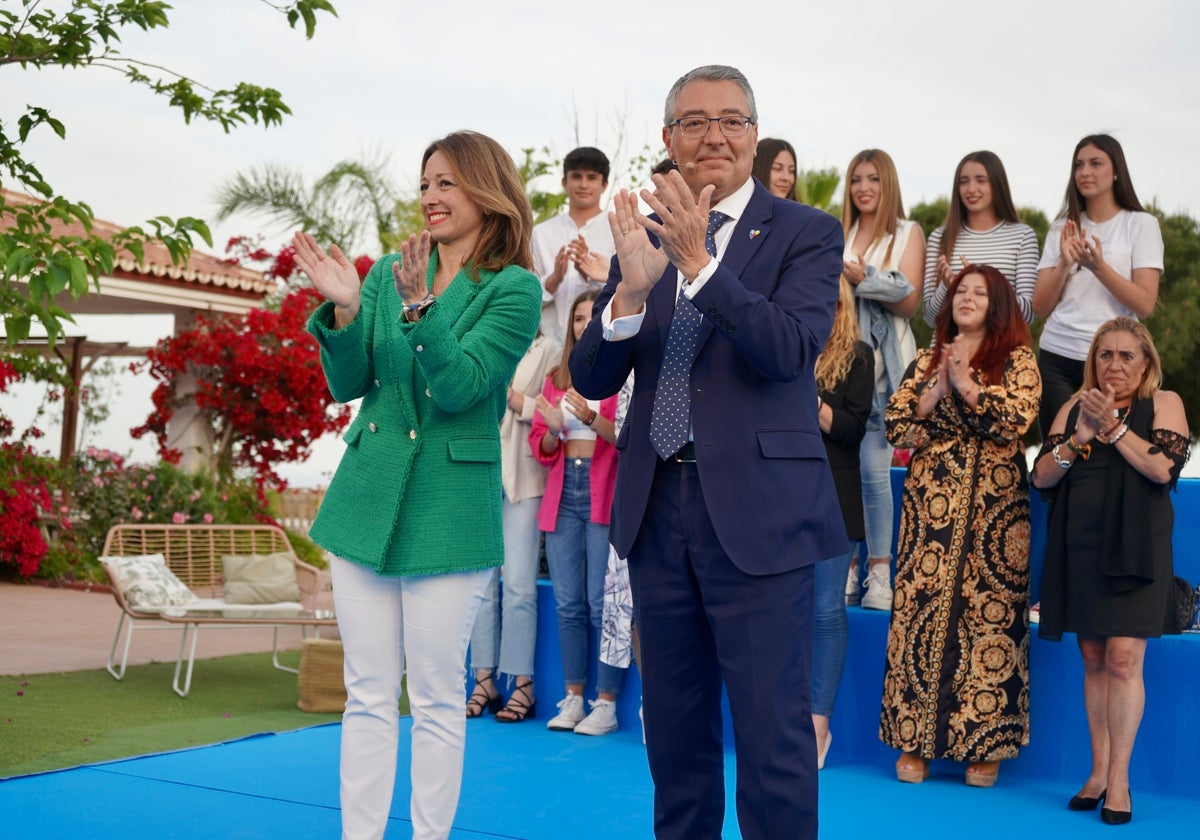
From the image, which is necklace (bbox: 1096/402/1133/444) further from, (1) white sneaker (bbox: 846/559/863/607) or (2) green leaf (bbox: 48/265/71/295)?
(2) green leaf (bbox: 48/265/71/295)

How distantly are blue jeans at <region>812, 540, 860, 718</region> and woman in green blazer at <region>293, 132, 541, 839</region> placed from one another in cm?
237

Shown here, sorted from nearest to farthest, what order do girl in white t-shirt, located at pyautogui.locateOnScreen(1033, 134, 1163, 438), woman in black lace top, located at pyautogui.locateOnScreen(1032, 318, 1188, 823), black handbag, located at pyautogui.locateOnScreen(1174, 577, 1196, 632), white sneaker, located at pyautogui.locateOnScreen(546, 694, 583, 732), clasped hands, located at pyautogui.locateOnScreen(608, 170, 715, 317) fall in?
clasped hands, located at pyautogui.locateOnScreen(608, 170, 715, 317)
woman in black lace top, located at pyautogui.locateOnScreen(1032, 318, 1188, 823)
black handbag, located at pyautogui.locateOnScreen(1174, 577, 1196, 632)
girl in white t-shirt, located at pyautogui.locateOnScreen(1033, 134, 1163, 438)
white sneaker, located at pyautogui.locateOnScreen(546, 694, 583, 732)

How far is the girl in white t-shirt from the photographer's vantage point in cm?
548

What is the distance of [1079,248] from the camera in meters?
5.39

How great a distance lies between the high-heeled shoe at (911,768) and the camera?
17.0ft

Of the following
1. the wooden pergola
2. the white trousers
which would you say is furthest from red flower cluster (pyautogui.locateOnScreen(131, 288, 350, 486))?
the white trousers

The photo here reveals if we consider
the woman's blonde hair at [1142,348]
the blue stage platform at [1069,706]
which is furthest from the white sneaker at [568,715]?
the woman's blonde hair at [1142,348]

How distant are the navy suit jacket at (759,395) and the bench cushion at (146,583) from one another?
16.9ft

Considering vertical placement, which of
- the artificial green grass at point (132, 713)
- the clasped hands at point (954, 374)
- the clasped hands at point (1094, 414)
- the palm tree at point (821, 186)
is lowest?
the artificial green grass at point (132, 713)

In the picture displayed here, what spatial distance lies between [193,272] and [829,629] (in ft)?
38.9

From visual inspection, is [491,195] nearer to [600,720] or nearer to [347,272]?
[347,272]

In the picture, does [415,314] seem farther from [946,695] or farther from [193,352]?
[193,352]

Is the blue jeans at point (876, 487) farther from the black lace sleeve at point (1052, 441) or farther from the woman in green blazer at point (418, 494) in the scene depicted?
the woman in green blazer at point (418, 494)

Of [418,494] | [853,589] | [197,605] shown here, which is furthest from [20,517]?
[418,494]
